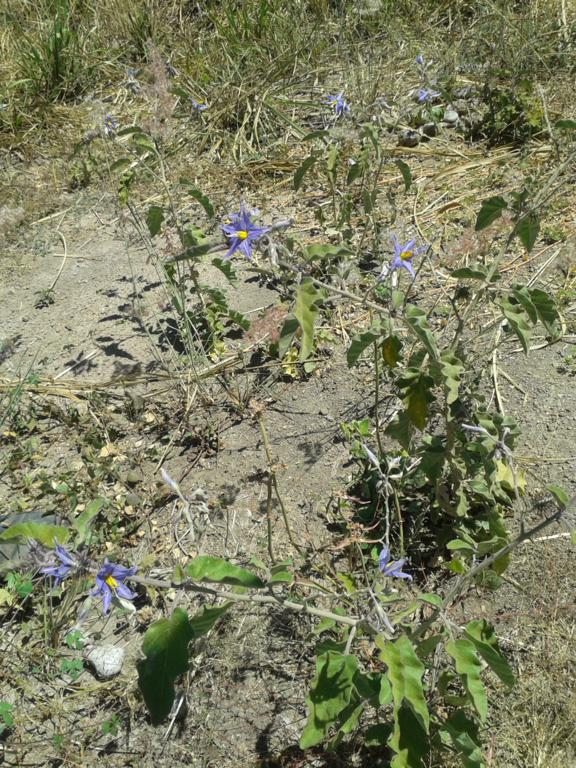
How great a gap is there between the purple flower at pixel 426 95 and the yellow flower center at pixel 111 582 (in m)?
3.37

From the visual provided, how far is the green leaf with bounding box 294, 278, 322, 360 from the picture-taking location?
1.37m

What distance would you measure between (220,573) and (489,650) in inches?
22.7

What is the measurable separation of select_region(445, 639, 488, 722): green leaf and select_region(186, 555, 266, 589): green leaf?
1.47ft

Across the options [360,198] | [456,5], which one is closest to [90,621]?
[360,198]

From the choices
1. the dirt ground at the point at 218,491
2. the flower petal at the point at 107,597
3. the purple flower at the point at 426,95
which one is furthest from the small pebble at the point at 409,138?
the flower petal at the point at 107,597

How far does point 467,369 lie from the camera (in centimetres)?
230

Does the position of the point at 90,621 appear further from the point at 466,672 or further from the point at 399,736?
the point at 466,672

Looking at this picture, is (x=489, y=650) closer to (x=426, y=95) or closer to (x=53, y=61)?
(x=426, y=95)

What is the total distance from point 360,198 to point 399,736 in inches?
110

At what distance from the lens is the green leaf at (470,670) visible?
1374 mm

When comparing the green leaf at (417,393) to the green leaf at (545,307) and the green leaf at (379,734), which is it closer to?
the green leaf at (545,307)

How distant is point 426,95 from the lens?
3895 millimetres

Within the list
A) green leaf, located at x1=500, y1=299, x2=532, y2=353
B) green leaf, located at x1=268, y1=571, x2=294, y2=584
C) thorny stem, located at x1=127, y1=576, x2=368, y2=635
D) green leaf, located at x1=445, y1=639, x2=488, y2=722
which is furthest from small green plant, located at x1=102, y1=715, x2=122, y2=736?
green leaf, located at x1=500, y1=299, x2=532, y2=353

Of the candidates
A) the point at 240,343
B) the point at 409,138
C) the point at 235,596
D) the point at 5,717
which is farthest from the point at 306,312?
the point at 409,138
